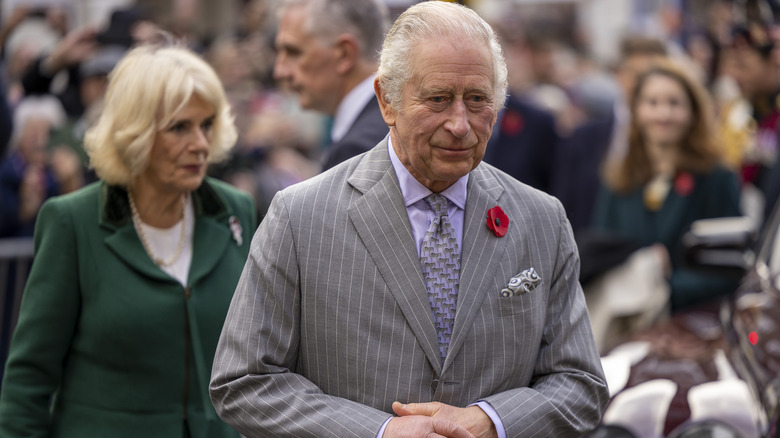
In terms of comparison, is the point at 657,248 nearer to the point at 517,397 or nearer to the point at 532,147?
the point at 532,147

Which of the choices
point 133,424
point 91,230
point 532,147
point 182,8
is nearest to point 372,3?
point 91,230

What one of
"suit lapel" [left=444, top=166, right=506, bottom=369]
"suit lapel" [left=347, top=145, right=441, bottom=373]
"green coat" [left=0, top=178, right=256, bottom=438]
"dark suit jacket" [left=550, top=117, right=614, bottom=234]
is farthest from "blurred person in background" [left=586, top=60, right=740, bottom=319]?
"suit lapel" [left=347, top=145, right=441, bottom=373]

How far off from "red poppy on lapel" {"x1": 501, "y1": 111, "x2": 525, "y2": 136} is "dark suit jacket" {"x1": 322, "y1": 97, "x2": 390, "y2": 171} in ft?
15.6

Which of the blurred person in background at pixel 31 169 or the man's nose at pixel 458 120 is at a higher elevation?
the man's nose at pixel 458 120

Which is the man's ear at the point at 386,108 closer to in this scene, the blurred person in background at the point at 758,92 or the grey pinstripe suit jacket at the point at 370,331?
the grey pinstripe suit jacket at the point at 370,331

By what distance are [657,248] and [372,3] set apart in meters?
2.46

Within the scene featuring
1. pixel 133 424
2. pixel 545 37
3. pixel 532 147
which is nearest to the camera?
pixel 133 424

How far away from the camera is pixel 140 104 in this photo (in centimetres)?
364

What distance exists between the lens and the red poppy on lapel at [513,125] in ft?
29.3

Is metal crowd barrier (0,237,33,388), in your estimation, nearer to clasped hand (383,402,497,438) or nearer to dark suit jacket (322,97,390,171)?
dark suit jacket (322,97,390,171)

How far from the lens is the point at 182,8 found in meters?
13.1

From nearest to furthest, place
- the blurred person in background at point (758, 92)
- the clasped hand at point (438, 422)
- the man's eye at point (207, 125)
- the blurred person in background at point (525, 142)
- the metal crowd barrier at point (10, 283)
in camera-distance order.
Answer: the clasped hand at point (438, 422) < the man's eye at point (207, 125) < the metal crowd barrier at point (10, 283) < the blurred person in background at point (758, 92) < the blurred person in background at point (525, 142)

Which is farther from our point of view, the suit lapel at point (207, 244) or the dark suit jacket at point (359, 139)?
the dark suit jacket at point (359, 139)

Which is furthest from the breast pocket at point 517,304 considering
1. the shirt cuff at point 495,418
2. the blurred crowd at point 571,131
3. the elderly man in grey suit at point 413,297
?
the blurred crowd at point 571,131
